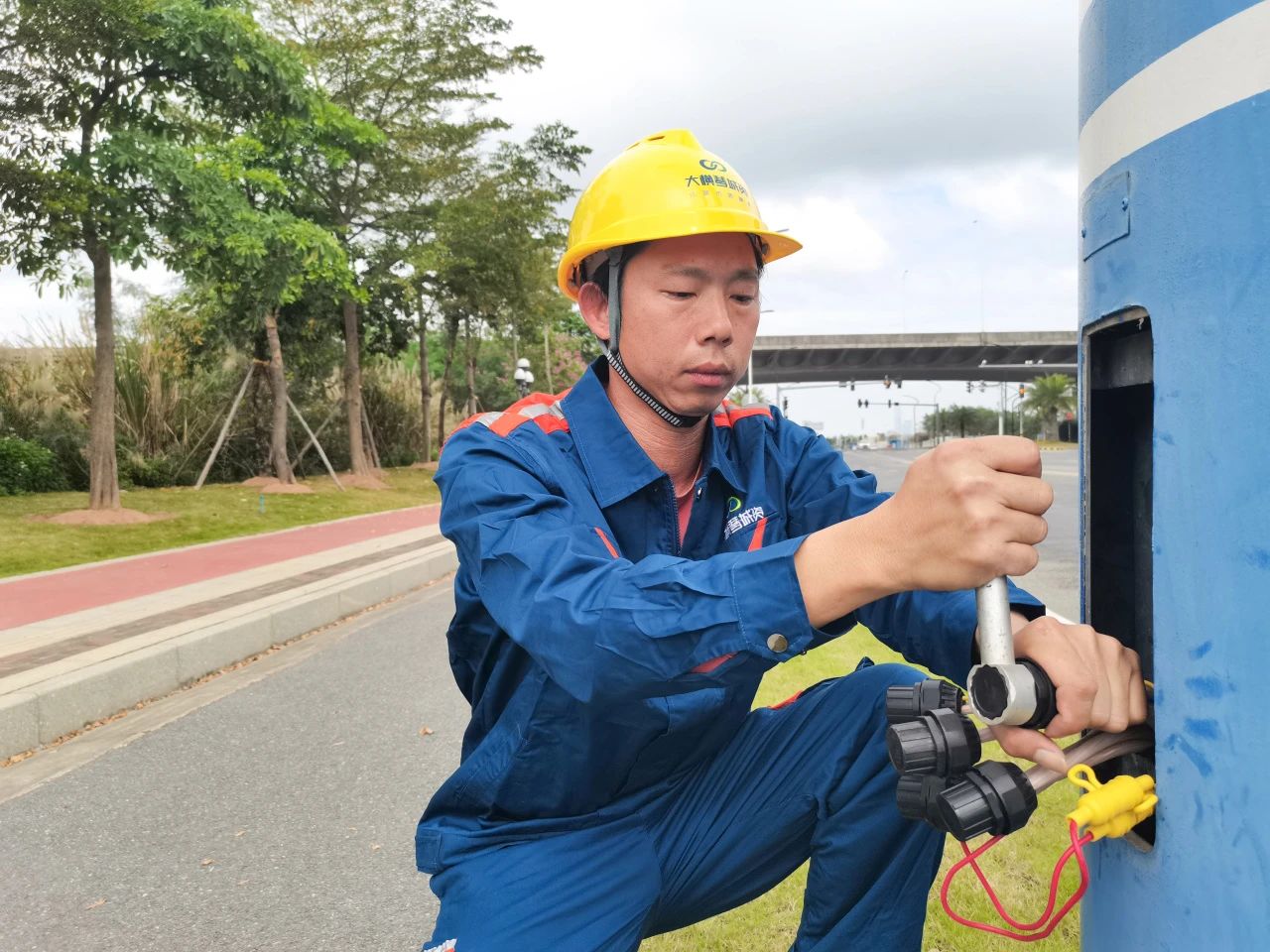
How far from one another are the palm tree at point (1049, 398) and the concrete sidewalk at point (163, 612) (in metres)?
60.5

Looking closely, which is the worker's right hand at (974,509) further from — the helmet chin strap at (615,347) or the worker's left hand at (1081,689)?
the helmet chin strap at (615,347)

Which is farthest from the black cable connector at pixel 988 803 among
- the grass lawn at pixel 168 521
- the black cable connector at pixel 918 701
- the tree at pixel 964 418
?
the tree at pixel 964 418

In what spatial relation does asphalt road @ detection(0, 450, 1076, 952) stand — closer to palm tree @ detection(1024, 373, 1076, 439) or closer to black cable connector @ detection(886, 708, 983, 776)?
black cable connector @ detection(886, 708, 983, 776)

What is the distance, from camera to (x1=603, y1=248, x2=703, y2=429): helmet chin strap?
194 cm

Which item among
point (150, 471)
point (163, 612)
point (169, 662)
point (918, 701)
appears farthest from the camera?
point (150, 471)

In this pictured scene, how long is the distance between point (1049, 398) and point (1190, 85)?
77.8 m

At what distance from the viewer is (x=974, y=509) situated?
1.07 m

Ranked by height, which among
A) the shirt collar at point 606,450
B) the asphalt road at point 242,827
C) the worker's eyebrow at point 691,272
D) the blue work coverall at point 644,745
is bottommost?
the asphalt road at point 242,827

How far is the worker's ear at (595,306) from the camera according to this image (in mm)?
2051

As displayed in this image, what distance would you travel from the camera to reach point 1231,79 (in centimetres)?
92

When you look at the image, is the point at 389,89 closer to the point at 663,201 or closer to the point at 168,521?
the point at 168,521

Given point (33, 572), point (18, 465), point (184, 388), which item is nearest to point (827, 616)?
point (33, 572)

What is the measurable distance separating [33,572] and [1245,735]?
10.2 metres

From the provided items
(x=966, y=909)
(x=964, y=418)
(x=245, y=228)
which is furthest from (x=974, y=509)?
(x=964, y=418)
